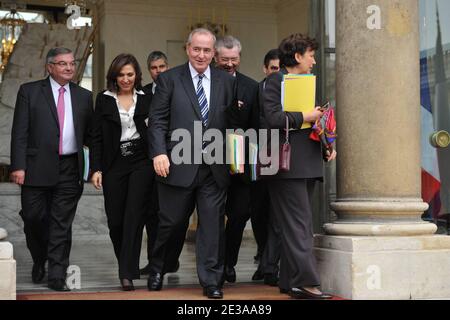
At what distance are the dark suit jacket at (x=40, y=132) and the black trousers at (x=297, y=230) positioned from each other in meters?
1.65

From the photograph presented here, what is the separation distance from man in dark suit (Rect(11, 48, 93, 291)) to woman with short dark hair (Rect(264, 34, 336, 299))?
1.62m

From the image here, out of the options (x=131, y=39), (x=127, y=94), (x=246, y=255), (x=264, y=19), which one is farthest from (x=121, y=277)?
(x=264, y=19)

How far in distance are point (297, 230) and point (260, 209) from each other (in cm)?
107

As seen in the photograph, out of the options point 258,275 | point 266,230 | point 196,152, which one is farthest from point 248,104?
point 258,275

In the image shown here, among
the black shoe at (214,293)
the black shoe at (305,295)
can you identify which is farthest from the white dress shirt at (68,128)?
the black shoe at (305,295)

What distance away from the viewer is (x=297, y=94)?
519cm

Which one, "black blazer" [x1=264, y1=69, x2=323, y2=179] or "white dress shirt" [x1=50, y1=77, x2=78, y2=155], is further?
"white dress shirt" [x1=50, y1=77, x2=78, y2=155]

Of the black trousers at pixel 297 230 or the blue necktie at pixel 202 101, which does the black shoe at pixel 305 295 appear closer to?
the black trousers at pixel 297 230

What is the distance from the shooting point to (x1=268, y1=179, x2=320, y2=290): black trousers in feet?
17.0

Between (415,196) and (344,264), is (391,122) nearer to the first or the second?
(415,196)

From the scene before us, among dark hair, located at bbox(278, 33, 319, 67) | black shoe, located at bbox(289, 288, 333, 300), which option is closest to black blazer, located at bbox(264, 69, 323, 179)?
dark hair, located at bbox(278, 33, 319, 67)

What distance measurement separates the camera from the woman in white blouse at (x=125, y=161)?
5.86 meters

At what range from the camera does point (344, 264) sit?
17.5 ft

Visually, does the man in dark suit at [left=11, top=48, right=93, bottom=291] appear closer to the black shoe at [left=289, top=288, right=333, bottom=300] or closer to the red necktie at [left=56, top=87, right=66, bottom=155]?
the red necktie at [left=56, top=87, right=66, bottom=155]
